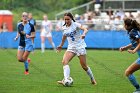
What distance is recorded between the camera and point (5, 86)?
16188 mm

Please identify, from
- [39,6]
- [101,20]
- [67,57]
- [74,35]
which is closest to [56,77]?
[67,57]

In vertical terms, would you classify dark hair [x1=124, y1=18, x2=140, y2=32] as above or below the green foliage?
above

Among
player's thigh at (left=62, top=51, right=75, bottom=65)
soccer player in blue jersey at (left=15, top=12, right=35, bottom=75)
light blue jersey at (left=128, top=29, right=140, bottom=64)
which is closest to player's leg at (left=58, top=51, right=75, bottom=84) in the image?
player's thigh at (left=62, top=51, right=75, bottom=65)

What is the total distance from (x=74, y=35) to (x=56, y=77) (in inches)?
115

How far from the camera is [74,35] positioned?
16.4 meters

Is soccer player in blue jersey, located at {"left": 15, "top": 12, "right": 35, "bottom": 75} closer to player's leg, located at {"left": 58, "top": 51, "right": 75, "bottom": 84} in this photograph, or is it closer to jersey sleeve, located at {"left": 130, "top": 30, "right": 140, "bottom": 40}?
player's leg, located at {"left": 58, "top": 51, "right": 75, "bottom": 84}

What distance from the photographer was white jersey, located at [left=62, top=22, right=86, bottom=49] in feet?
53.5

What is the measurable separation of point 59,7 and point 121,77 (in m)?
53.2

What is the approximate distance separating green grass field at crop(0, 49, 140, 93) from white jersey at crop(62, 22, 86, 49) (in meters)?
1.16

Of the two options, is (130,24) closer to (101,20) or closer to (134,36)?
(134,36)

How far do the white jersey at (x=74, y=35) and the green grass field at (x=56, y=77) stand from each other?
1165 mm

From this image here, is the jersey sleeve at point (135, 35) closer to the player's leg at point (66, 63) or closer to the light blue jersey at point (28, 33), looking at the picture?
the player's leg at point (66, 63)

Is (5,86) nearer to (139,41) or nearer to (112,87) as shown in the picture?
(112,87)

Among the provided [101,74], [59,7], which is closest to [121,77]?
[101,74]
